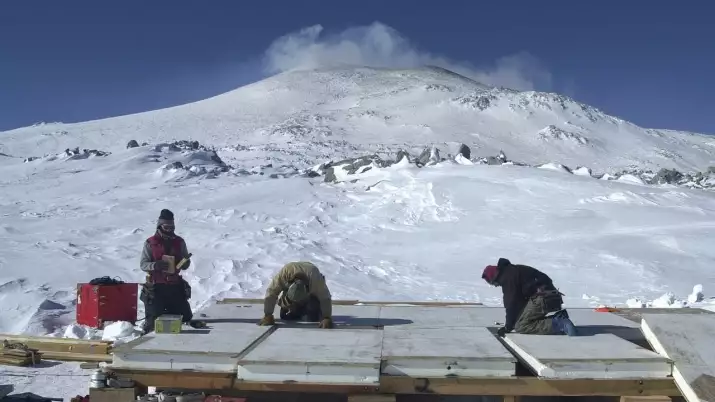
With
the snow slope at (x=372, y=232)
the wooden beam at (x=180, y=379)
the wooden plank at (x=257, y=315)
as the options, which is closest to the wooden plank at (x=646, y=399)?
the wooden plank at (x=257, y=315)

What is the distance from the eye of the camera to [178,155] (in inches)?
1027

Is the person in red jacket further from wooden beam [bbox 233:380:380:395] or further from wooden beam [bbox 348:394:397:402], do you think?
wooden beam [bbox 348:394:397:402]

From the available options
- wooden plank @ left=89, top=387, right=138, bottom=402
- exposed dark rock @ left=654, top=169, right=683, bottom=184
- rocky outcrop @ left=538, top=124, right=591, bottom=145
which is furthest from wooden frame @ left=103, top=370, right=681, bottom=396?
rocky outcrop @ left=538, top=124, right=591, bottom=145

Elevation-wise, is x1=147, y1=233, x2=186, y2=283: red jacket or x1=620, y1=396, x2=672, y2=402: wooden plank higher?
x1=147, y1=233, x2=186, y2=283: red jacket

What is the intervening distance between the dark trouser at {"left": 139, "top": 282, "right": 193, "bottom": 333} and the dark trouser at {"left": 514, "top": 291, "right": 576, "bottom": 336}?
3268 millimetres

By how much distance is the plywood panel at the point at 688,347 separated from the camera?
4508mm

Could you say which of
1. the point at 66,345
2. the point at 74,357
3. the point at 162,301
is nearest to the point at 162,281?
the point at 162,301

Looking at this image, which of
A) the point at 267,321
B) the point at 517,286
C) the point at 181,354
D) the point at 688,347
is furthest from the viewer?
the point at 267,321

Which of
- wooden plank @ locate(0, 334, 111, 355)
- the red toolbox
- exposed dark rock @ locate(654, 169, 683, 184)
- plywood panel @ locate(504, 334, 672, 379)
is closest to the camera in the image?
plywood panel @ locate(504, 334, 672, 379)

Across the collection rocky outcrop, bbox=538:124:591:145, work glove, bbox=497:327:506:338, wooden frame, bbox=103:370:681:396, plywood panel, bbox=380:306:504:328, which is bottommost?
wooden frame, bbox=103:370:681:396

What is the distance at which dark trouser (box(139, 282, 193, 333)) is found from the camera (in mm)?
6859

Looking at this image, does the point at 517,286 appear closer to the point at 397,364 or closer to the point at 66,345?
the point at 397,364

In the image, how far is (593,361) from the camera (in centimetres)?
468

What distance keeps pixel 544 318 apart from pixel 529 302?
0.18 meters
